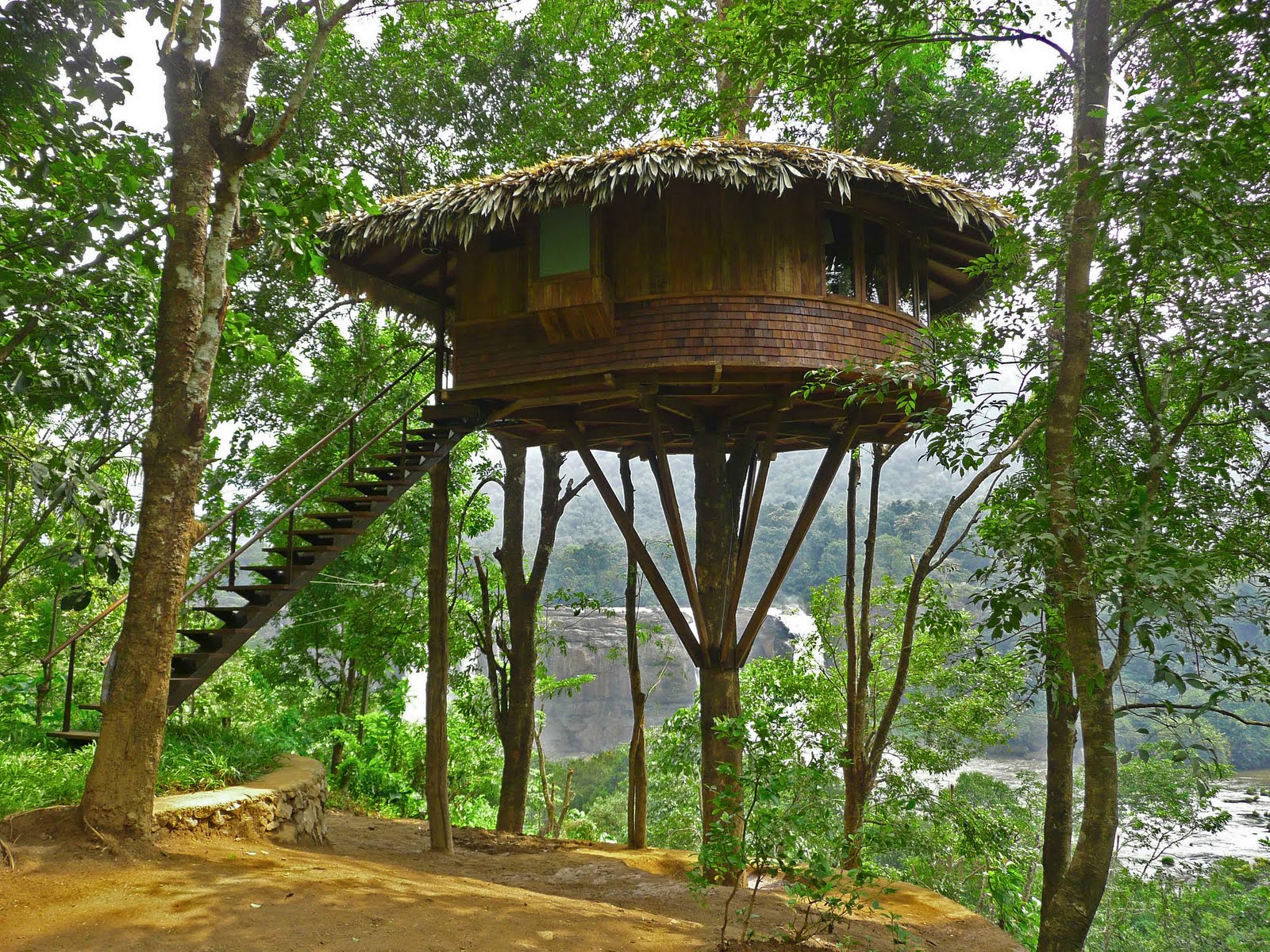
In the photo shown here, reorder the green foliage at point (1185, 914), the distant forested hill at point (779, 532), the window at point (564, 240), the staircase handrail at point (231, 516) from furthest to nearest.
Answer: the distant forested hill at point (779, 532)
the green foliage at point (1185, 914)
the window at point (564, 240)
the staircase handrail at point (231, 516)

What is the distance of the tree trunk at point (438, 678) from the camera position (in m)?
9.62

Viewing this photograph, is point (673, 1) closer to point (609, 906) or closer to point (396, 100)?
point (396, 100)

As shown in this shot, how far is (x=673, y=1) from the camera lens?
1167 cm

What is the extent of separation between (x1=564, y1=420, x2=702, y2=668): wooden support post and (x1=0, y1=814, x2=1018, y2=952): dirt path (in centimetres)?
260

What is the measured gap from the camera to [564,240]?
845cm

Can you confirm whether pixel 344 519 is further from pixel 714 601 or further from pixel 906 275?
pixel 906 275

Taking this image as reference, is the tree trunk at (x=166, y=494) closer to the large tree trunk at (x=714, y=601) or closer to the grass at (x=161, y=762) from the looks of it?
the grass at (x=161, y=762)

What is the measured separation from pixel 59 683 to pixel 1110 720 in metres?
13.6

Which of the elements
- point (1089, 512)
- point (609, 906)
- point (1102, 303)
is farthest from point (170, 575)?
point (1102, 303)

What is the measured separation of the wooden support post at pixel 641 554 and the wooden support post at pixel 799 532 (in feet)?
1.90

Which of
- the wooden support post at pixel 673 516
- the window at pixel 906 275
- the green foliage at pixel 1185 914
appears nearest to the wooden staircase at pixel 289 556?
the wooden support post at pixel 673 516

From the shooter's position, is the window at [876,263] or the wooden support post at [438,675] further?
the wooden support post at [438,675]

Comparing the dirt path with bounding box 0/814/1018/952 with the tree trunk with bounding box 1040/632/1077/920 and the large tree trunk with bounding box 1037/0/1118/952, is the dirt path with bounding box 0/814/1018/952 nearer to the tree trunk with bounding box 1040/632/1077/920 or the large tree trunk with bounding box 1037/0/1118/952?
the large tree trunk with bounding box 1037/0/1118/952

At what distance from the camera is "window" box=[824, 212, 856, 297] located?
342 inches
